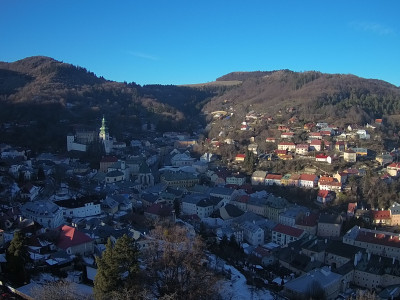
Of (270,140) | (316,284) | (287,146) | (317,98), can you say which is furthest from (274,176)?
(317,98)

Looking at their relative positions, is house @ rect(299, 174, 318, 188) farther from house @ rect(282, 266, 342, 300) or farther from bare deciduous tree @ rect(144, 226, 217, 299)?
bare deciduous tree @ rect(144, 226, 217, 299)

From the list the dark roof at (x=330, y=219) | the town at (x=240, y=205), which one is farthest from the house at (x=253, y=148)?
the dark roof at (x=330, y=219)

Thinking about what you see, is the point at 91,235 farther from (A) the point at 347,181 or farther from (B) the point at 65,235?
(A) the point at 347,181

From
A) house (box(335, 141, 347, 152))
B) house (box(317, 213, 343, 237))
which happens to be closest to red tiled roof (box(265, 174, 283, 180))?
house (box(335, 141, 347, 152))

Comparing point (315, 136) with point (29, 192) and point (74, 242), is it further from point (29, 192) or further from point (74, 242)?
point (74, 242)

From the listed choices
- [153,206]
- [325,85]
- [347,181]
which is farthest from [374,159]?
[325,85]

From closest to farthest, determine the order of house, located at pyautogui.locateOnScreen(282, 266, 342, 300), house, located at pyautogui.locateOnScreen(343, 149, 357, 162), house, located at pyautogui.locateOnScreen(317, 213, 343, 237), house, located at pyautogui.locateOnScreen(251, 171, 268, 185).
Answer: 1. house, located at pyautogui.locateOnScreen(282, 266, 342, 300)
2. house, located at pyautogui.locateOnScreen(317, 213, 343, 237)
3. house, located at pyautogui.locateOnScreen(251, 171, 268, 185)
4. house, located at pyautogui.locateOnScreen(343, 149, 357, 162)
